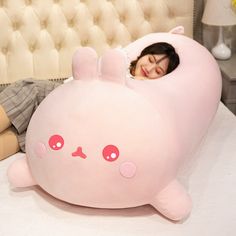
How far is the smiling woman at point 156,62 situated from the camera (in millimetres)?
1974

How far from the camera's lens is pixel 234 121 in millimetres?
2160

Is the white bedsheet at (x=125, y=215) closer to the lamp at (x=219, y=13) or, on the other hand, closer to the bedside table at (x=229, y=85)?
the bedside table at (x=229, y=85)

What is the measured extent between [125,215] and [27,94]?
2.85ft

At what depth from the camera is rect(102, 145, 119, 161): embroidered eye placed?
50.5 inches

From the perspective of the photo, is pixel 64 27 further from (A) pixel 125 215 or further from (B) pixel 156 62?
(A) pixel 125 215

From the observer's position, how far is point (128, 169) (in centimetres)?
128

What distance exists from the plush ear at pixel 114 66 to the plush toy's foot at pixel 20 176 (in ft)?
1.53

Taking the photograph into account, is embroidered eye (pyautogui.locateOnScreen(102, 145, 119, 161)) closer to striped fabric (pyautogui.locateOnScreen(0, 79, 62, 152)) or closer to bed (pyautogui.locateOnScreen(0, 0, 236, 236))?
bed (pyautogui.locateOnScreen(0, 0, 236, 236))

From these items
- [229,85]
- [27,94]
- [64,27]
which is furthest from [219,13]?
[27,94]

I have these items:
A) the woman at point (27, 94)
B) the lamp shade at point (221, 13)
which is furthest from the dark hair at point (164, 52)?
the lamp shade at point (221, 13)

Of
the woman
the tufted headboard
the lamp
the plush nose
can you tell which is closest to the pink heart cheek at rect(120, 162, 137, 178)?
the plush nose

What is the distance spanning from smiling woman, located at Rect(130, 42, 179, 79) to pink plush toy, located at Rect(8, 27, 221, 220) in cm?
50

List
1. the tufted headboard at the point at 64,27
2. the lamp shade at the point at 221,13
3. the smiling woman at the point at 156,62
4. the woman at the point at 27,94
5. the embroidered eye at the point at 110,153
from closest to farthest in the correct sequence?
the embroidered eye at the point at 110,153, the woman at the point at 27,94, the smiling woman at the point at 156,62, the tufted headboard at the point at 64,27, the lamp shade at the point at 221,13

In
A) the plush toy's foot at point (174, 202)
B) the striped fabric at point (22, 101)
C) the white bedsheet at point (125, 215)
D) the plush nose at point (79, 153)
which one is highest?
the plush nose at point (79, 153)
